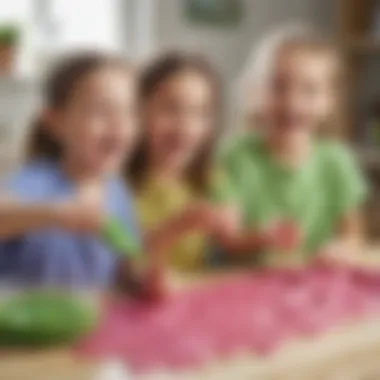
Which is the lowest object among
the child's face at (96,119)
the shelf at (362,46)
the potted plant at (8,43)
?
the child's face at (96,119)

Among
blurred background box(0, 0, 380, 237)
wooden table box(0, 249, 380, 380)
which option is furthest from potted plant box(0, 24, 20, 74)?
wooden table box(0, 249, 380, 380)

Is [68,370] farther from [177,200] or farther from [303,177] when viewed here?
[303,177]

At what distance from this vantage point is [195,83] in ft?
2.36

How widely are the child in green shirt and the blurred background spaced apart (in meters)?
0.02

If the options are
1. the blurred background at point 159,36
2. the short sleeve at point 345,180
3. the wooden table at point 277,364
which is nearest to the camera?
the wooden table at point 277,364

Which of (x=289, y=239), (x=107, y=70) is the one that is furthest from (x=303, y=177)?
(x=107, y=70)

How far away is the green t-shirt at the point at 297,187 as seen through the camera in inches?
29.9

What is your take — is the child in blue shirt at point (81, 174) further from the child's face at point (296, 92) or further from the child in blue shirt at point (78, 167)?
the child's face at point (296, 92)

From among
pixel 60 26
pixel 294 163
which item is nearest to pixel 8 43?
pixel 60 26

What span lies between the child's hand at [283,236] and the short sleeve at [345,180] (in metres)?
0.04

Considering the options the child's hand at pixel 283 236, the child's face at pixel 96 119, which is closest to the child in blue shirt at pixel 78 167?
the child's face at pixel 96 119

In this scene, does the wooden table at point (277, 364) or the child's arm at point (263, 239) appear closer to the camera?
the wooden table at point (277, 364)

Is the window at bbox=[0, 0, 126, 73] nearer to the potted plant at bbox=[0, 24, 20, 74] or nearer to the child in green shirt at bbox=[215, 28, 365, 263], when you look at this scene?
the potted plant at bbox=[0, 24, 20, 74]

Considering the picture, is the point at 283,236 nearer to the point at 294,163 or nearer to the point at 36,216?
the point at 294,163
